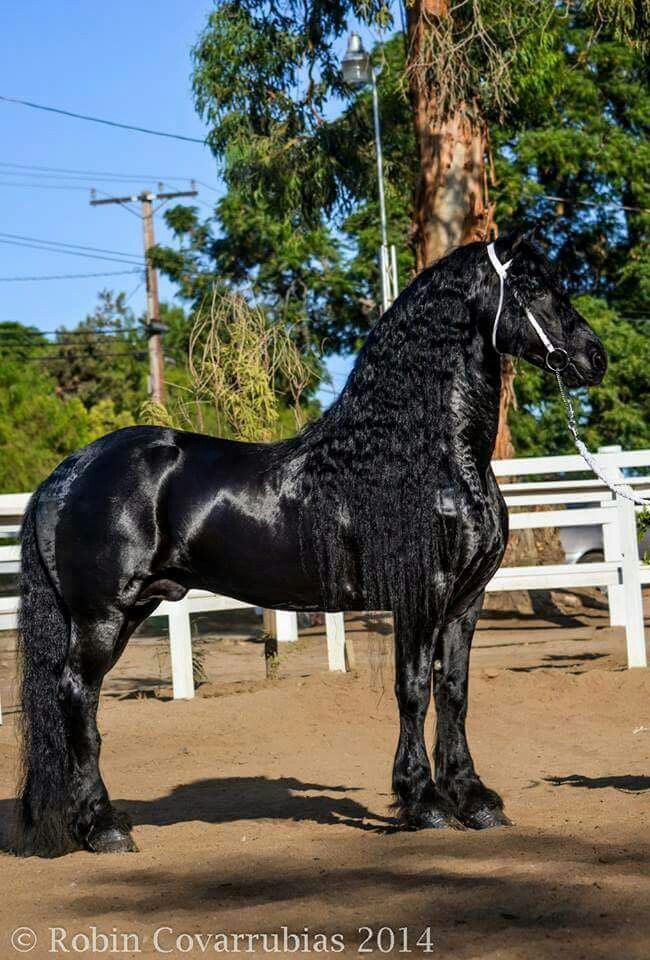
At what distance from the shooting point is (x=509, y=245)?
4.71m

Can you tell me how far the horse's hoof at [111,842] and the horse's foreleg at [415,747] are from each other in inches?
44.3

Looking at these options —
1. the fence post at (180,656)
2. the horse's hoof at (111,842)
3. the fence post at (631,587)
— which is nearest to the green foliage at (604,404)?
the fence post at (631,587)

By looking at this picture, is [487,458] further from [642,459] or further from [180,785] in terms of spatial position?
[642,459]

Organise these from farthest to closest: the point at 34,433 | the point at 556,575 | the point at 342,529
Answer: the point at 34,433 → the point at 556,575 → the point at 342,529

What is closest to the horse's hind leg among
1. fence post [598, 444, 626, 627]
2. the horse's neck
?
the horse's neck

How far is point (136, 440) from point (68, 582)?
0.68 m

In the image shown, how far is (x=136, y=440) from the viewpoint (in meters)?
5.08

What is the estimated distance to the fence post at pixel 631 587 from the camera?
9133 mm

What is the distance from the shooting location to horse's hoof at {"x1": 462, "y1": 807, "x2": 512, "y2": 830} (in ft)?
15.6

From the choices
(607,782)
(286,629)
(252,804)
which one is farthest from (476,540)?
(286,629)

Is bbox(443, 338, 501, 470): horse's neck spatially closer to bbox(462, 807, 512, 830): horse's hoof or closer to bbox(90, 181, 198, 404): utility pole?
bbox(462, 807, 512, 830): horse's hoof

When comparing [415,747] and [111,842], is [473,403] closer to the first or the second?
[415,747]

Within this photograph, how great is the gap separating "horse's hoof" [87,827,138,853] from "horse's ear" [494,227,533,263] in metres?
2.83

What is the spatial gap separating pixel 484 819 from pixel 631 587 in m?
4.96
